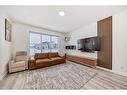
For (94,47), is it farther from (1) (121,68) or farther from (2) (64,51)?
(2) (64,51)

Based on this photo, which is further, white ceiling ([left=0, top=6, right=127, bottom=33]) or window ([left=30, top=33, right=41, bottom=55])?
window ([left=30, top=33, right=41, bottom=55])

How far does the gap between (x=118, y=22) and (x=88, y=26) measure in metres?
1.81

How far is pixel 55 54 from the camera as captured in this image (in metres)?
5.24

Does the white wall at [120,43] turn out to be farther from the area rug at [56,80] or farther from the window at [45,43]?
the window at [45,43]

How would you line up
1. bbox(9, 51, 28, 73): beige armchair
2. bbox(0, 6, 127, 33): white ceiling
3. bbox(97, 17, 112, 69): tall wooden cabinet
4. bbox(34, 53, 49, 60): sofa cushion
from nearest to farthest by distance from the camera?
bbox(0, 6, 127, 33): white ceiling
bbox(9, 51, 28, 73): beige armchair
bbox(97, 17, 112, 69): tall wooden cabinet
bbox(34, 53, 49, 60): sofa cushion

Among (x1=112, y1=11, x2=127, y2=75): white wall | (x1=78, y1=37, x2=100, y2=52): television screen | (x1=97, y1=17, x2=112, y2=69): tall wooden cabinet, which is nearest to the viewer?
(x1=112, y1=11, x2=127, y2=75): white wall

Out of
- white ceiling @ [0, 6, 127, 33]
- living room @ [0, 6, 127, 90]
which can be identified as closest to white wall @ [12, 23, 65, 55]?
living room @ [0, 6, 127, 90]

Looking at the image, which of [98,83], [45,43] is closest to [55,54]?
[45,43]

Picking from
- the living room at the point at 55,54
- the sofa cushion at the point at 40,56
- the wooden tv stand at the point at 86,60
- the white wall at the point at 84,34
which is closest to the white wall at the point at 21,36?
the living room at the point at 55,54

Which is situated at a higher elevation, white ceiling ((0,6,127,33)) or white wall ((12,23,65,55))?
white ceiling ((0,6,127,33))

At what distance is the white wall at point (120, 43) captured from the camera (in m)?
3.06

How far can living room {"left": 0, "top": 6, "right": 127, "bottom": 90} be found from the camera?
2564 mm

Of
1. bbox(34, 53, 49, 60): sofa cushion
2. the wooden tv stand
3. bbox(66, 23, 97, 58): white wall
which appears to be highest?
bbox(66, 23, 97, 58): white wall

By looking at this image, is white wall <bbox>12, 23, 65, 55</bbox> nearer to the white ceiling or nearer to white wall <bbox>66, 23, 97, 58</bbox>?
the white ceiling
